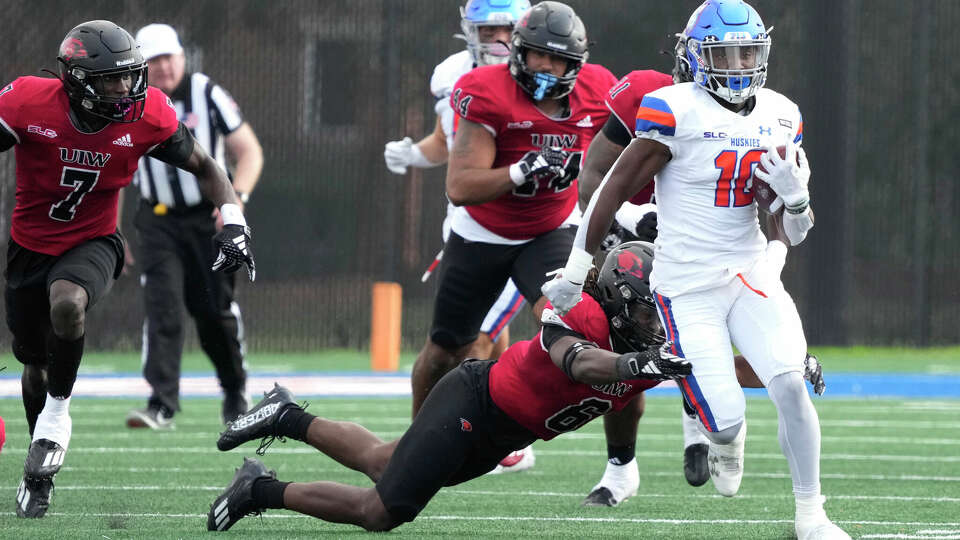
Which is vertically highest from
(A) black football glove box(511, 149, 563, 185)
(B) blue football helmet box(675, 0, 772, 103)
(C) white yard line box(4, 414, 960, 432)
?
(B) blue football helmet box(675, 0, 772, 103)

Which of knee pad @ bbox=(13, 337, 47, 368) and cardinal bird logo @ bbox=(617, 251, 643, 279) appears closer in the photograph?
cardinal bird logo @ bbox=(617, 251, 643, 279)

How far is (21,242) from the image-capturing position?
555 cm

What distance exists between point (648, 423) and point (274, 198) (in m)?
5.88

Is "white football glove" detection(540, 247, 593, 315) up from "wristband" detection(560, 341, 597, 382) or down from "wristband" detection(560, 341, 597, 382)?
up

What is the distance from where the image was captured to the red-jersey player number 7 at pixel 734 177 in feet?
15.3

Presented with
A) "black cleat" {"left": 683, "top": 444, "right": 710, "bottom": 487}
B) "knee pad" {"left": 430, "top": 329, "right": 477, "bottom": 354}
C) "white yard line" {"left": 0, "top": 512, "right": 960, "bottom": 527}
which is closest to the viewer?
"white yard line" {"left": 0, "top": 512, "right": 960, "bottom": 527}

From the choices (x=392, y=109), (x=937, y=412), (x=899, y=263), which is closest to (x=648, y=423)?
(x=937, y=412)

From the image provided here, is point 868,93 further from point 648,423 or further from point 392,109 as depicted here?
point 648,423

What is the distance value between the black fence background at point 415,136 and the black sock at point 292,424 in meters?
8.38

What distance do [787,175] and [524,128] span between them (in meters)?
1.61

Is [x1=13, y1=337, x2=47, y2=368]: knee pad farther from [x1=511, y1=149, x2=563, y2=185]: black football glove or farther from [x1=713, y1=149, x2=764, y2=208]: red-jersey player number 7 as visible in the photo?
[x1=713, y1=149, x2=764, y2=208]: red-jersey player number 7

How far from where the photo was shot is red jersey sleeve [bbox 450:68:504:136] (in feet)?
19.3

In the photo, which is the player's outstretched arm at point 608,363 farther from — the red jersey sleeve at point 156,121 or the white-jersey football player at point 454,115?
the white-jersey football player at point 454,115

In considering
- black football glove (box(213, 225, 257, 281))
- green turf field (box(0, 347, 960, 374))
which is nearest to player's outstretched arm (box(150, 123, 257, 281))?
black football glove (box(213, 225, 257, 281))
